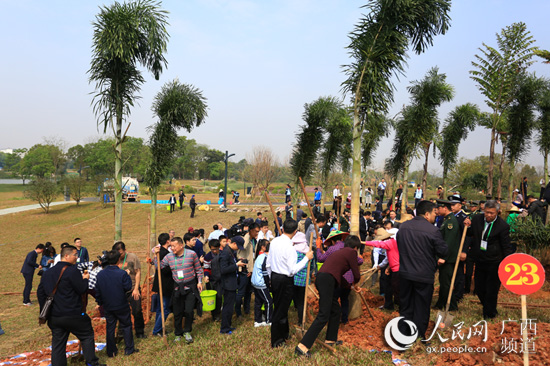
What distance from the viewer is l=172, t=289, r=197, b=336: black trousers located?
6.62 metres

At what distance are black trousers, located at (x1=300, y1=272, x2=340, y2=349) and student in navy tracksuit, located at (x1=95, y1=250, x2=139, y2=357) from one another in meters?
3.26

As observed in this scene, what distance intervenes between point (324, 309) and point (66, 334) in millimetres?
4138

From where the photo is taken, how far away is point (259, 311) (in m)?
7.09

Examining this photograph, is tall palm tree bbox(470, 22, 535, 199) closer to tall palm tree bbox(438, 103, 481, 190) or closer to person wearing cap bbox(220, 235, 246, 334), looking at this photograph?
tall palm tree bbox(438, 103, 481, 190)

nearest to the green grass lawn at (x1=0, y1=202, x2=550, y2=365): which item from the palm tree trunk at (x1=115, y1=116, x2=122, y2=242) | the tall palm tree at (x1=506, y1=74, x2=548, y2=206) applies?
the palm tree trunk at (x1=115, y1=116, x2=122, y2=242)

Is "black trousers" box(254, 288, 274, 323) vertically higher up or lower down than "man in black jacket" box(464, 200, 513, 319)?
lower down

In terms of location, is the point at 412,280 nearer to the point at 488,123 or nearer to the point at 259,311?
the point at 259,311

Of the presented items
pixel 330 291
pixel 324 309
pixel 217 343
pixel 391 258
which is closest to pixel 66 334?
pixel 217 343

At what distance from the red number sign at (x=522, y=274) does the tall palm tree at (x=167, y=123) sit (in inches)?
487

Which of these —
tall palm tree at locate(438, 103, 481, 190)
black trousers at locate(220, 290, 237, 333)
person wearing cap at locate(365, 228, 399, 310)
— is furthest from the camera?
tall palm tree at locate(438, 103, 481, 190)

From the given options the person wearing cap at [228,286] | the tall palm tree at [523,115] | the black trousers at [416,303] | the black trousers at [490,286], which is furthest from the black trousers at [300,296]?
the tall palm tree at [523,115]

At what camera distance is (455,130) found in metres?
25.2

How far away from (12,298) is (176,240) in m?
9.97

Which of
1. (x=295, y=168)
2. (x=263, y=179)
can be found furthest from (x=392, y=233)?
(x=263, y=179)
